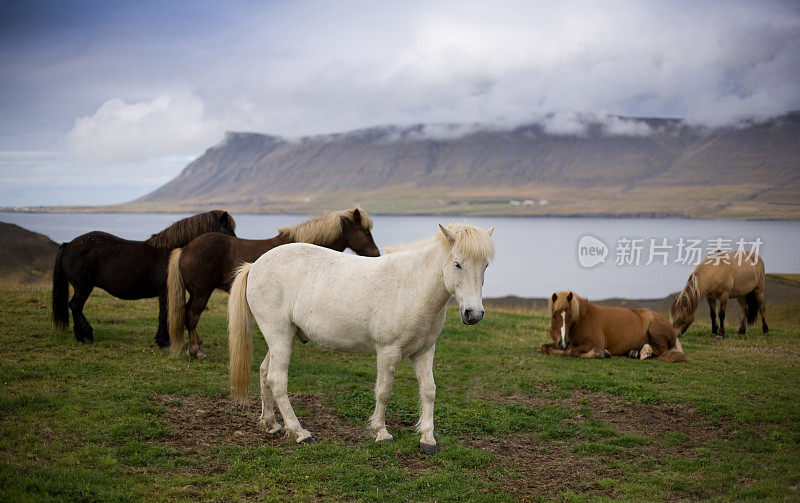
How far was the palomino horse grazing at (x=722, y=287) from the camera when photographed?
1401 cm

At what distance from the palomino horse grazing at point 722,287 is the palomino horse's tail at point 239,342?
37.2 feet

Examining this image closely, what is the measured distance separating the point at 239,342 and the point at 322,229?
4.21 meters

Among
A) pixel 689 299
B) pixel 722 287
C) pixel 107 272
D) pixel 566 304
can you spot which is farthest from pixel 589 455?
pixel 722 287

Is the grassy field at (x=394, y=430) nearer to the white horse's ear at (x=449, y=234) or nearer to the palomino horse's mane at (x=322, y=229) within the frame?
the palomino horse's mane at (x=322, y=229)

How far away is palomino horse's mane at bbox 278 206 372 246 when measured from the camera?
417 inches

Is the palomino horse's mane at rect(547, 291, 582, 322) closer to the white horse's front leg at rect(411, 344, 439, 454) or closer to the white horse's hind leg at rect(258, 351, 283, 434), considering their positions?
the white horse's front leg at rect(411, 344, 439, 454)

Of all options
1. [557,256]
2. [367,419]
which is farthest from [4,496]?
[557,256]

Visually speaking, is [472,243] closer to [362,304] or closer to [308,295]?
[362,304]

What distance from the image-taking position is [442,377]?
9.60 m

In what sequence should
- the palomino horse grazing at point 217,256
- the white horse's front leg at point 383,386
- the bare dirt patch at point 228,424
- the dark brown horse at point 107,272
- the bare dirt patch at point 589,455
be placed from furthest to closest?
the dark brown horse at point 107,272, the palomino horse grazing at point 217,256, the bare dirt patch at point 228,424, the white horse's front leg at point 383,386, the bare dirt patch at point 589,455

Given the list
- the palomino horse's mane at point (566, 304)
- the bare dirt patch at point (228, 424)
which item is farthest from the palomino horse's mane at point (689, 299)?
the bare dirt patch at point (228, 424)

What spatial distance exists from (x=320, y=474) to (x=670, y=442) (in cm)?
426

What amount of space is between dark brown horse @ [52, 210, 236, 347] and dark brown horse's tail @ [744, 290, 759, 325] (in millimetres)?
14563

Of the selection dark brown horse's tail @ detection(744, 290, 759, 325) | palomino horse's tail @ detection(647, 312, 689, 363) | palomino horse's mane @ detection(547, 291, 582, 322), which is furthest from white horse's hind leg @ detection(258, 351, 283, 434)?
dark brown horse's tail @ detection(744, 290, 759, 325)
